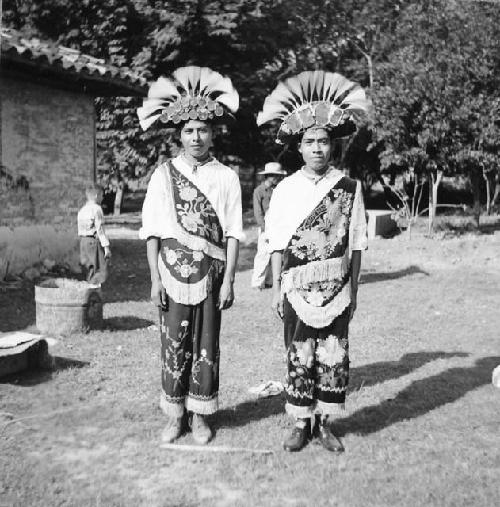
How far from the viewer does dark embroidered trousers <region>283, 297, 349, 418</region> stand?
410 cm

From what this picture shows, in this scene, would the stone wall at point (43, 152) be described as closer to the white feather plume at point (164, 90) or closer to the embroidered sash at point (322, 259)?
the white feather plume at point (164, 90)

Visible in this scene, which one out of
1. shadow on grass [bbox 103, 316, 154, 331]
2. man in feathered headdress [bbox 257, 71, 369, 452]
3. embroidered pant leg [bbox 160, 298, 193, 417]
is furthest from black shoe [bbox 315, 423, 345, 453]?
shadow on grass [bbox 103, 316, 154, 331]

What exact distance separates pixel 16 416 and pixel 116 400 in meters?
0.74

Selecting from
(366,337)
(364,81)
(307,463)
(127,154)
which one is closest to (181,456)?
(307,463)

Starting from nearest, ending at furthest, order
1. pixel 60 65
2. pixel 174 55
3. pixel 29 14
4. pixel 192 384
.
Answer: pixel 192 384 → pixel 60 65 → pixel 174 55 → pixel 29 14

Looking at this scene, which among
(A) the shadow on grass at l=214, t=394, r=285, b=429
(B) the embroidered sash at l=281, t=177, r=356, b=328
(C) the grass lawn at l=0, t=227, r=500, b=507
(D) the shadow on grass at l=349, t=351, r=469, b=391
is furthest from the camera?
(D) the shadow on grass at l=349, t=351, r=469, b=391

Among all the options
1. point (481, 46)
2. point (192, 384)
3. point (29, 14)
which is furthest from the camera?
point (29, 14)

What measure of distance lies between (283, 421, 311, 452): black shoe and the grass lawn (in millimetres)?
61

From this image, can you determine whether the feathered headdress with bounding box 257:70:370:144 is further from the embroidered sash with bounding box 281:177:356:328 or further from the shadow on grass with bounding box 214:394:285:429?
the shadow on grass with bounding box 214:394:285:429

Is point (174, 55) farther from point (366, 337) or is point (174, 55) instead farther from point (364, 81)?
point (366, 337)

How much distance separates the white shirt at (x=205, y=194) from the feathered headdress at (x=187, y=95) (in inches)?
12.4

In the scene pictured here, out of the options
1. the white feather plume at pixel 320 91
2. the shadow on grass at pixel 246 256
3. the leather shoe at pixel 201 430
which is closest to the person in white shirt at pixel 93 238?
the shadow on grass at pixel 246 256

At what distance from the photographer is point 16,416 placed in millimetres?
4621

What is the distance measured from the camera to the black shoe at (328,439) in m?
4.07
